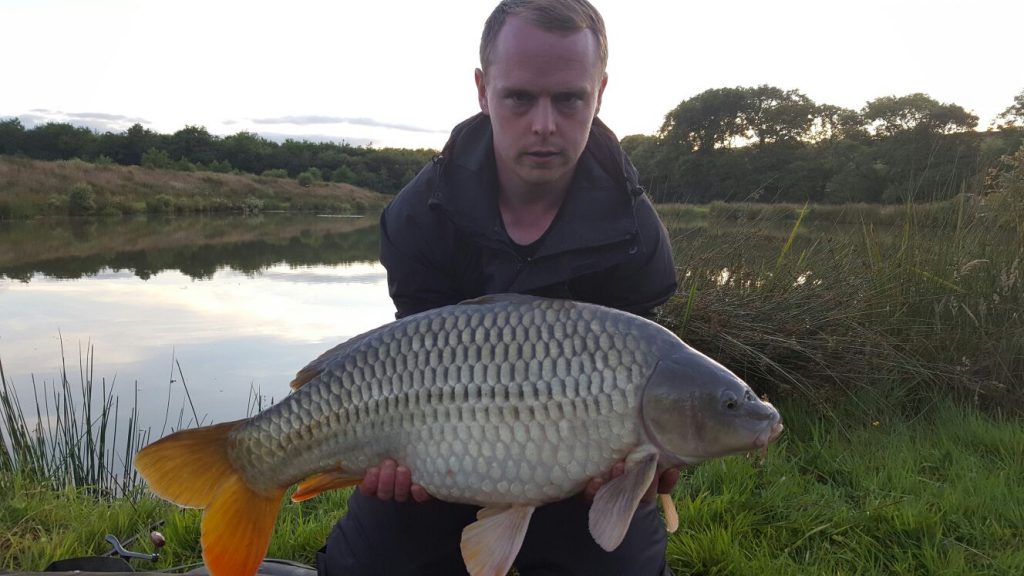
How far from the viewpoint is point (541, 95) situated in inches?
52.0

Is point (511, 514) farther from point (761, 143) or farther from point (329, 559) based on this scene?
point (761, 143)

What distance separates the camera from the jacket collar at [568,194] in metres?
1.39

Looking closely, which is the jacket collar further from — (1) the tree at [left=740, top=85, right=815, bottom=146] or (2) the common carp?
(1) the tree at [left=740, top=85, right=815, bottom=146]

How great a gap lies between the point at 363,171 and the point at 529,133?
115 feet

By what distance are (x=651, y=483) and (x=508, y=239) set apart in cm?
54

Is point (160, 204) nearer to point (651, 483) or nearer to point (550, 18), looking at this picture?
point (550, 18)

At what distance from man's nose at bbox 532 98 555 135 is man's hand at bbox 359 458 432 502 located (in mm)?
638

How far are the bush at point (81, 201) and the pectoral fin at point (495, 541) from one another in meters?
18.8

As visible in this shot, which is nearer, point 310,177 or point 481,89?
point 481,89

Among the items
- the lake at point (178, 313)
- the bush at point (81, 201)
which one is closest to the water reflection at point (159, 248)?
the lake at point (178, 313)

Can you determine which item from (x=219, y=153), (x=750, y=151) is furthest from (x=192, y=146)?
(x=750, y=151)

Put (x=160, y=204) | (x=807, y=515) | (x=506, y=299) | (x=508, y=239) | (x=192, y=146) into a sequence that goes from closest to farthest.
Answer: (x=506, y=299)
(x=508, y=239)
(x=807, y=515)
(x=160, y=204)
(x=192, y=146)

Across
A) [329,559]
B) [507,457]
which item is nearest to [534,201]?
[507,457]

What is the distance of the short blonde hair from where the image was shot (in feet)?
4.32
